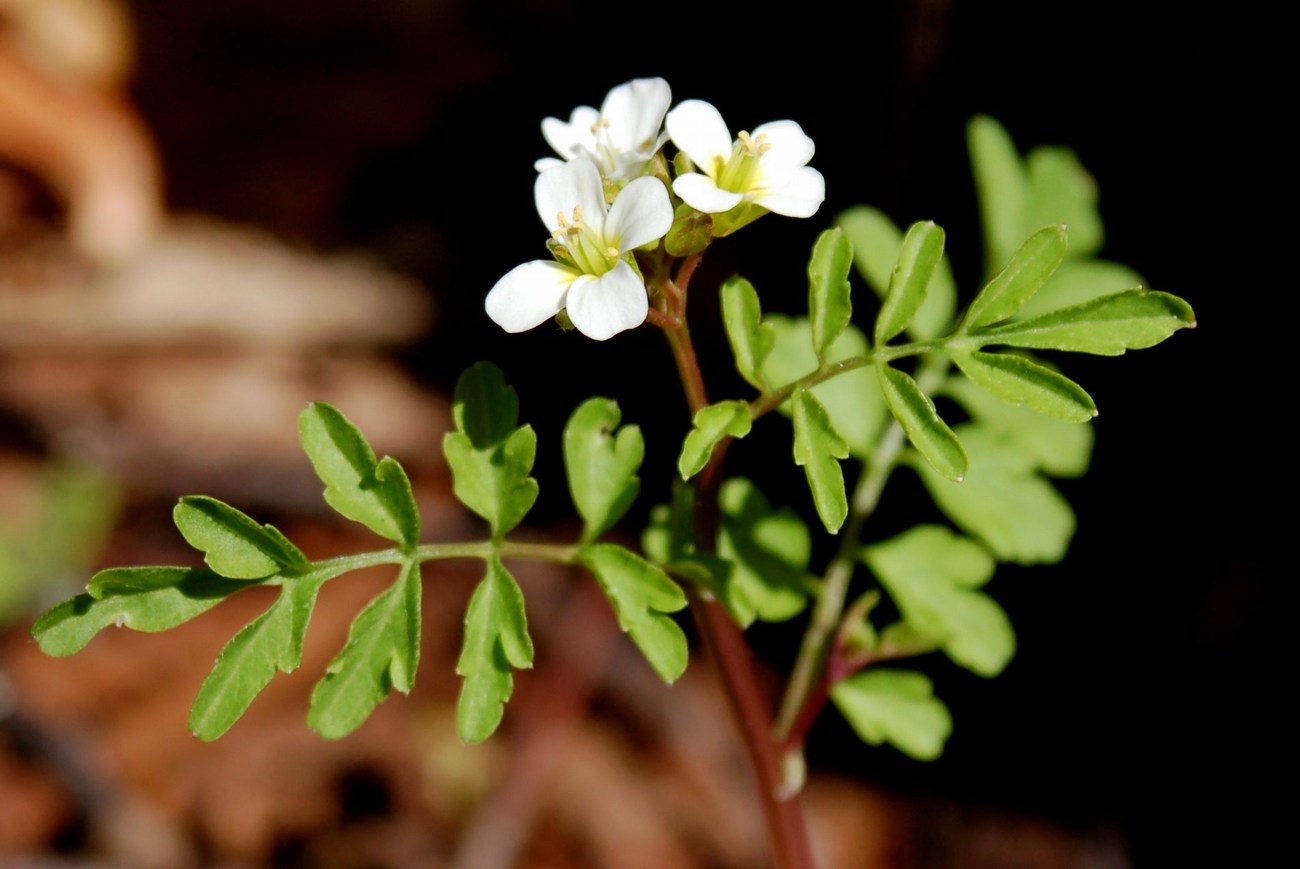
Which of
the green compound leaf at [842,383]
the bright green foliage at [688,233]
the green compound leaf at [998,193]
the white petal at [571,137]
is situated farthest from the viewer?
the green compound leaf at [998,193]

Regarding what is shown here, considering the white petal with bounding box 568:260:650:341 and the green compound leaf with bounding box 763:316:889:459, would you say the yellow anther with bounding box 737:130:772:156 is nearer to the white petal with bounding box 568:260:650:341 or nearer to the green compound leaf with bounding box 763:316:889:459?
the white petal with bounding box 568:260:650:341

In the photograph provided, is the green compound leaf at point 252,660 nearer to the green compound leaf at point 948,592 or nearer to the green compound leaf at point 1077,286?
the green compound leaf at point 948,592

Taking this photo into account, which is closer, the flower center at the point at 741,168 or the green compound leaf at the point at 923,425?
the green compound leaf at the point at 923,425

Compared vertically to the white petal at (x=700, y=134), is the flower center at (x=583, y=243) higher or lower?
lower

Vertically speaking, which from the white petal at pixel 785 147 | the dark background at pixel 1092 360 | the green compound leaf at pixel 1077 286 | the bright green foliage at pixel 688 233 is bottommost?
the dark background at pixel 1092 360

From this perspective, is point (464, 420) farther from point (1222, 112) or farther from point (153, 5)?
point (153, 5)

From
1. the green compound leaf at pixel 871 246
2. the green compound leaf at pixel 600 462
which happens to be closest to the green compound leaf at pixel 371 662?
the green compound leaf at pixel 600 462

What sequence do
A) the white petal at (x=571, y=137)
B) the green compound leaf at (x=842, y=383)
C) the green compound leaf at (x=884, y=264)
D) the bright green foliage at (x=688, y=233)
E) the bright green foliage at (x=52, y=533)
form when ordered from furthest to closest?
1. the bright green foliage at (x=52, y=533)
2. the green compound leaf at (x=884, y=264)
3. the green compound leaf at (x=842, y=383)
4. the white petal at (x=571, y=137)
5. the bright green foliage at (x=688, y=233)
